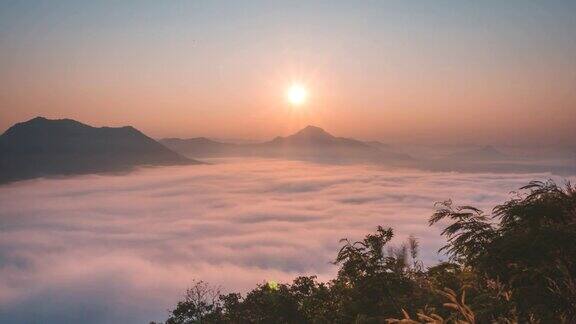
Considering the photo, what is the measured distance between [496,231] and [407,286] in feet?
38.7

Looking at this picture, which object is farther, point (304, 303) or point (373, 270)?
point (304, 303)

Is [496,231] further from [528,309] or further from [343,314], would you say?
[343,314]


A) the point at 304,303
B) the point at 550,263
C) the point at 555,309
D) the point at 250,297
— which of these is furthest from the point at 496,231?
the point at 250,297

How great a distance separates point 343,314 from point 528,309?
16.3m

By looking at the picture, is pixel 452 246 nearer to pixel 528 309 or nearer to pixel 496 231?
pixel 496 231

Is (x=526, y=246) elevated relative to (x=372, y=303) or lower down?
elevated

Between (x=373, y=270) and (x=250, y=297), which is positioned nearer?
(x=373, y=270)

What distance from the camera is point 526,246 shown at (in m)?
11.8

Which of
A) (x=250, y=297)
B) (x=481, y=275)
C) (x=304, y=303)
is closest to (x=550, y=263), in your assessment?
(x=481, y=275)

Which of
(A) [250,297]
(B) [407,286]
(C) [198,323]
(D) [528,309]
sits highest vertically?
(D) [528,309]

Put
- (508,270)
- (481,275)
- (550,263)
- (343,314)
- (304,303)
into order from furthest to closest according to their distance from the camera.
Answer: (304,303) → (343,314) → (481,275) → (508,270) → (550,263)

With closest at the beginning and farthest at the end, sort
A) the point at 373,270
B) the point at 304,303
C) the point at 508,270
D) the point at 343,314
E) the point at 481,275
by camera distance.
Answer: the point at 508,270 < the point at 481,275 < the point at 373,270 < the point at 343,314 < the point at 304,303

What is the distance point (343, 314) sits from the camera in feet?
85.4

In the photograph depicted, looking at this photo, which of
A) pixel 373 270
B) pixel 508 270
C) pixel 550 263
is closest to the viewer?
pixel 550 263
